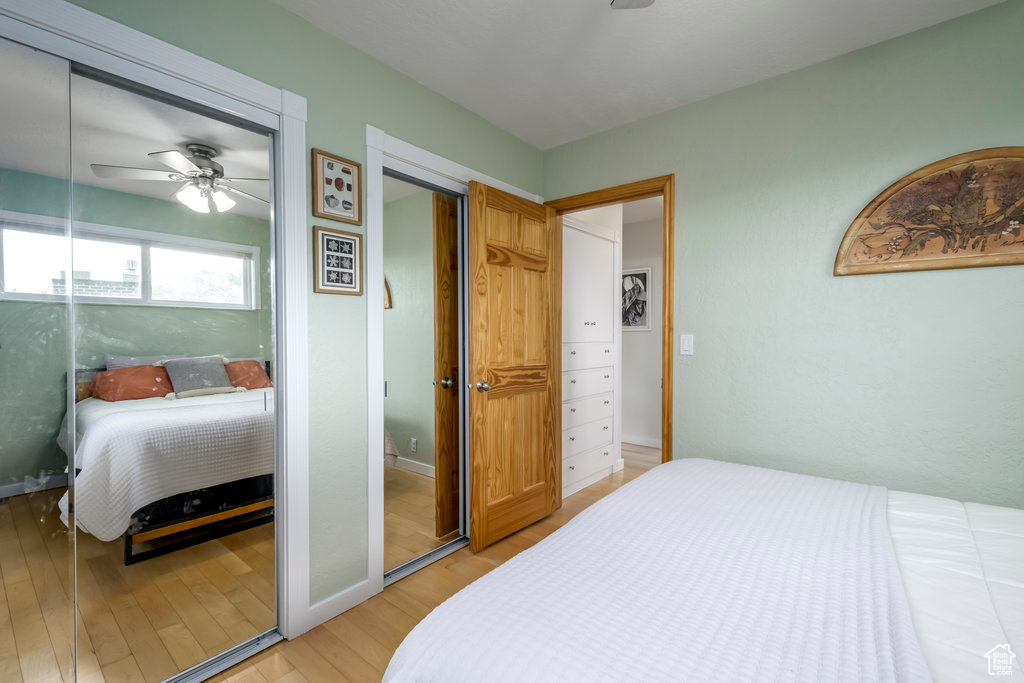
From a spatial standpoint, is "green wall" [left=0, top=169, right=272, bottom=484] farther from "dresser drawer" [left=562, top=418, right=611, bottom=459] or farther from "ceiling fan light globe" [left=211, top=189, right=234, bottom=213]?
"dresser drawer" [left=562, top=418, right=611, bottom=459]

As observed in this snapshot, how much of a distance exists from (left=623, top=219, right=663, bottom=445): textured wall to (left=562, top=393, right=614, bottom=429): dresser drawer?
108 cm

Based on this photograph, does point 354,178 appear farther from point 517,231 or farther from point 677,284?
point 677,284

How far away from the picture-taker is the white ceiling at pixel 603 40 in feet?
5.77

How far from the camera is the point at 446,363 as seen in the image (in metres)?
2.77

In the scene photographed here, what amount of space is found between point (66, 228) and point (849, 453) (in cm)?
318

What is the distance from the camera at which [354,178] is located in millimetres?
1984

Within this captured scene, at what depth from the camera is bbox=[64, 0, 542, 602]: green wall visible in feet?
5.48

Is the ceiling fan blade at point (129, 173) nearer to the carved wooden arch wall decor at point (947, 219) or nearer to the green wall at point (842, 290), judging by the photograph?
the green wall at point (842, 290)

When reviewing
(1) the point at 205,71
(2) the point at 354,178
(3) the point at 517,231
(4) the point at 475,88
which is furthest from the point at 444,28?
(3) the point at 517,231

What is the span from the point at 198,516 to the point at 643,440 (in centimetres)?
411

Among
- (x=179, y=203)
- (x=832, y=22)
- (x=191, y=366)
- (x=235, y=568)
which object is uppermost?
(x=832, y=22)

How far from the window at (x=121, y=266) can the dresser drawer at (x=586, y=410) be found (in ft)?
7.50

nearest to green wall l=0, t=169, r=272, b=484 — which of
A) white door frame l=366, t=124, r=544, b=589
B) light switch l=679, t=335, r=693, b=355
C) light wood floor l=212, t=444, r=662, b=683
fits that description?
white door frame l=366, t=124, r=544, b=589

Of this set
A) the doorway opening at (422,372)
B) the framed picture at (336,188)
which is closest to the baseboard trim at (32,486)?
the framed picture at (336,188)
